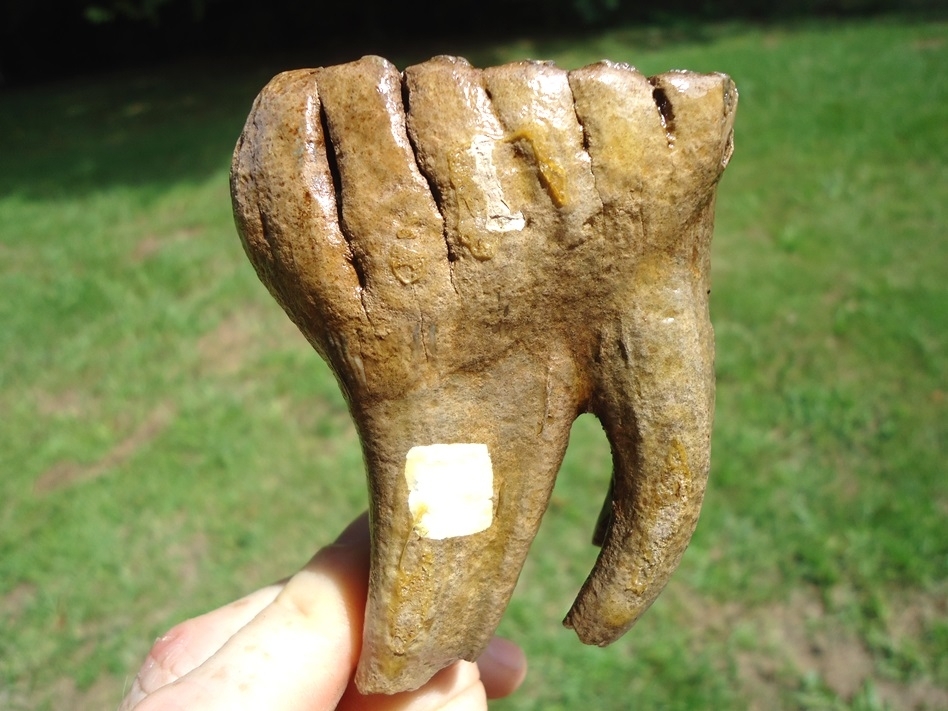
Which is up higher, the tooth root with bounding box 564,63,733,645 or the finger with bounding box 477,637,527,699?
the tooth root with bounding box 564,63,733,645

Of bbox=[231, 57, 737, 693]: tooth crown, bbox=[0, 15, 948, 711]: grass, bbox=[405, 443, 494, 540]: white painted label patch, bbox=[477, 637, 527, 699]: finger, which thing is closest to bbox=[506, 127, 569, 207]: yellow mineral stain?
bbox=[231, 57, 737, 693]: tooth crown

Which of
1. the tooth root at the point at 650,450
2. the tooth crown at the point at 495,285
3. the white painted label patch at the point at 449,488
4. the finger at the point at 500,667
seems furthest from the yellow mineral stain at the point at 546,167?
the finger at the point at 500,667

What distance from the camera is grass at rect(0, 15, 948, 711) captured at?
270 centimetres

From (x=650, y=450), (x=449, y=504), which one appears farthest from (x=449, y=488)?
(x=650, y=450)

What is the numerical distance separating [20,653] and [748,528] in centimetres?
275

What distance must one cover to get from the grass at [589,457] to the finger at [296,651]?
1.39m

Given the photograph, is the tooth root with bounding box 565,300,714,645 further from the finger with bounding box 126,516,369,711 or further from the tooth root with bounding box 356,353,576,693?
the finger with bounding box 126,516,369,711

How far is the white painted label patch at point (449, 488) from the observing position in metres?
1.26

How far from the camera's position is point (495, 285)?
1185 mm

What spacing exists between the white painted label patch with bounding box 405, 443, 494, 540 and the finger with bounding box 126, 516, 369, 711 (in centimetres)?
32

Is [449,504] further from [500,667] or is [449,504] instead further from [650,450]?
[500,667]

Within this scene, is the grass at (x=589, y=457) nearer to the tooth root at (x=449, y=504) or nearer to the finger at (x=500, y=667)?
the finger at (x=500, y=667)

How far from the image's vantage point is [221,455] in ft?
11.6

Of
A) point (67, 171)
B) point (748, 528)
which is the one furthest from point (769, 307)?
point (67, 171)
